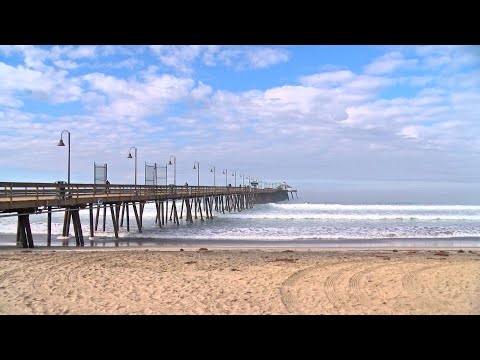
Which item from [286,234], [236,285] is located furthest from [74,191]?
[236,285]

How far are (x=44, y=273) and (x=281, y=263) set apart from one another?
5.23m

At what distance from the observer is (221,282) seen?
7246 mm

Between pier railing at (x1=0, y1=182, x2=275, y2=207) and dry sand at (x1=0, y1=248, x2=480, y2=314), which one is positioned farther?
pier railing at (x1=0, y1=182, x2=275, y2=207)

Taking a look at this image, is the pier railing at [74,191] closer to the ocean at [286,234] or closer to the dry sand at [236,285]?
the ocean at [286,234]

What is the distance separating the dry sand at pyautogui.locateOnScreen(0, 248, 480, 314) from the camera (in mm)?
5578

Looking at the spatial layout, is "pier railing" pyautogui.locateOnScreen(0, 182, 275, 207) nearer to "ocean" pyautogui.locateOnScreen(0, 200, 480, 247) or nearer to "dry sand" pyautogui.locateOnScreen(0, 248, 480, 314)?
"ocean" pyautogui.locateOnScreen(0, 200, 480, 247)

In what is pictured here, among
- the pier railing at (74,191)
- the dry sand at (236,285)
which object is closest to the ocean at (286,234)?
the pier railing at (74,191)

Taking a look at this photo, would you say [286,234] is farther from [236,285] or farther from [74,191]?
[236,285]

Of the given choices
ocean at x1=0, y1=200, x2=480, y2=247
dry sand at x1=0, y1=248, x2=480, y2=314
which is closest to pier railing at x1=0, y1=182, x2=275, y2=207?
ocean at x1=0, y1=200, x2=480, y2=247

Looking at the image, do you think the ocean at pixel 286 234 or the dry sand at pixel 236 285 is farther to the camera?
the ocean at pixel 286 234

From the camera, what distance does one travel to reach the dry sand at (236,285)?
5578 mm
